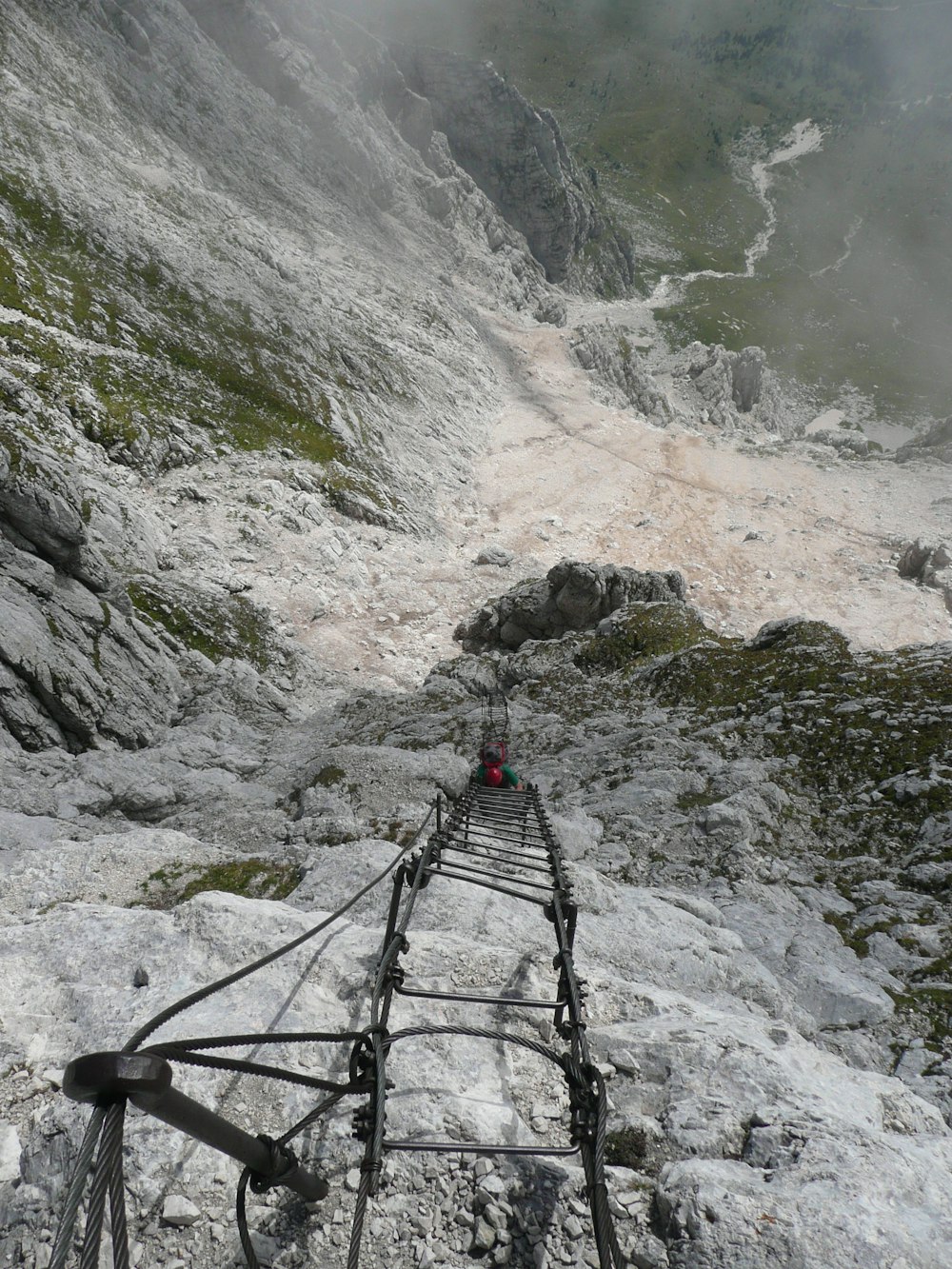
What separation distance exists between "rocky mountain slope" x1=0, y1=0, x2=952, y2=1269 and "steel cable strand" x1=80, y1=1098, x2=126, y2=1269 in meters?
2.36

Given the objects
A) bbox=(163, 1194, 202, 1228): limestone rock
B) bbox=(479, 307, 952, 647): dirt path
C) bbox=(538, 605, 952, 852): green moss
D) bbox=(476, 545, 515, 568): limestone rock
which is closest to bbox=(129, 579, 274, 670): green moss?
bbox=(538, 605, 952, 852): green moss

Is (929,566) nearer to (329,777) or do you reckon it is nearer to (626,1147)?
(329,777)

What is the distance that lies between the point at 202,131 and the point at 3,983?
9252cm

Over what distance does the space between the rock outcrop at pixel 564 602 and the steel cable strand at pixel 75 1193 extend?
95.7ft

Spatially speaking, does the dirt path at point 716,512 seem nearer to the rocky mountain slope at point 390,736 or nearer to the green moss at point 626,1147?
the rocky mountain slope at point 390,736

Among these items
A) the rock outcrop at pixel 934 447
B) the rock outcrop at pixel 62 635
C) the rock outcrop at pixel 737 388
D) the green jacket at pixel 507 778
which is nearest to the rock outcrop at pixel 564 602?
the rock outcrop at pixel 62 635

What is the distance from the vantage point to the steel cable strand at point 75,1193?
160 cm

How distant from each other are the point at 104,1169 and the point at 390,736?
17304 millimetres

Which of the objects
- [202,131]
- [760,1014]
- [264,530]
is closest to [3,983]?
[760,1014]

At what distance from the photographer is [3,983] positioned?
5.30 meters

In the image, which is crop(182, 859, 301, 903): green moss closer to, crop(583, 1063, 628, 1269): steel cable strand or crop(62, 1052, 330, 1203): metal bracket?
crop(62, 1052, 330, 1203): metal bracket

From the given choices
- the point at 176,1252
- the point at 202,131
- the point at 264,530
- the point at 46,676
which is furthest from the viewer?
the point at 202,131

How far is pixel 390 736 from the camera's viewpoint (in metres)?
19.0

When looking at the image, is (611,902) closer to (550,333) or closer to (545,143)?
(550,333)
